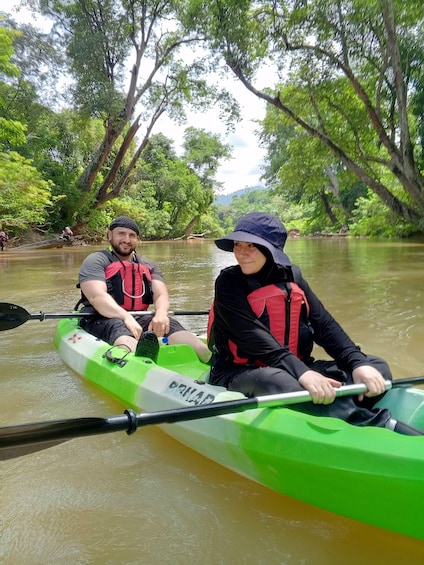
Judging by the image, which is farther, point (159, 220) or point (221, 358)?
point (159, 220)

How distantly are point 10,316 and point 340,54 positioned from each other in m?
11.5

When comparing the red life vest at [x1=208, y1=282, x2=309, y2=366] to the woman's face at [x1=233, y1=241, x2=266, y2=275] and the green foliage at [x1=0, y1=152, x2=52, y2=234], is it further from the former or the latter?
the green foliage at [x1=0, y1=152, x2=52, y2=234]

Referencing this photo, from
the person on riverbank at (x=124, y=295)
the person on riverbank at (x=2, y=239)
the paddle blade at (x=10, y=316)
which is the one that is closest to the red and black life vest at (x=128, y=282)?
the person on riverbank at (x=124, y=295)

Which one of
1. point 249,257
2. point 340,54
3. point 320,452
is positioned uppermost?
point 340,54

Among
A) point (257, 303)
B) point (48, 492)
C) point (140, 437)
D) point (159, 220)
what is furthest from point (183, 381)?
point (159, 220)

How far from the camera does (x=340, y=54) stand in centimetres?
1201

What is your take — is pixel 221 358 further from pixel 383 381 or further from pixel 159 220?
pixel 159 220

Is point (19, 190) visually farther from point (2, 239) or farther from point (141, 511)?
point (141, 511)

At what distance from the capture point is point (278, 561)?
149 centimetres

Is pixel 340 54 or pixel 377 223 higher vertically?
pixel 340 54

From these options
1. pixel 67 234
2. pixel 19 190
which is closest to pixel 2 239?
pixel 19 190

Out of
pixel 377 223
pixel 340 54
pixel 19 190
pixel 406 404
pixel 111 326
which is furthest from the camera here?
pixel 377 223

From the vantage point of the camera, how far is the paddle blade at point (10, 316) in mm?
3533

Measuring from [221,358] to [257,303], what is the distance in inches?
14.0
